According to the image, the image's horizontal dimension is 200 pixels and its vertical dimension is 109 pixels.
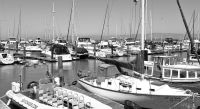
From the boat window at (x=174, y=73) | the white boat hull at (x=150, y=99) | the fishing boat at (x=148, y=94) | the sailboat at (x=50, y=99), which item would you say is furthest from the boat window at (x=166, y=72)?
the sailboat at (x=50, y=99)

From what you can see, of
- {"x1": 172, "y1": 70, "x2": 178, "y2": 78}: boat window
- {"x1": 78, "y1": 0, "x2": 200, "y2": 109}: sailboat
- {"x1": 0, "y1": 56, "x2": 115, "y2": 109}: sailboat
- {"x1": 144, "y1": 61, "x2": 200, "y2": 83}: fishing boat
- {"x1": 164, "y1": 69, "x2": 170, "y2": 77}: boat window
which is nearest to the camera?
{"x1": 0, "y1": 56, "x2": 115, "y2": 109}: sailboat

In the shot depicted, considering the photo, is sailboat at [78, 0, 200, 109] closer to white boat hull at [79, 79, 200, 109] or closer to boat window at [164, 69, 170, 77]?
white boat hull at [79, 79, 200, 109]

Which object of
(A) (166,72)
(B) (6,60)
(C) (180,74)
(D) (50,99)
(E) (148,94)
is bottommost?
(D) (50,99)

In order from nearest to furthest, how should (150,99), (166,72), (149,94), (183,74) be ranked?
1. (149,94)
2. (150,99)
3. (183,74)
4. (166,72)

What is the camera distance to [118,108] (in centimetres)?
1313

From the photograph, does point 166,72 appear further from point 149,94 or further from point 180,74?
point 149,94

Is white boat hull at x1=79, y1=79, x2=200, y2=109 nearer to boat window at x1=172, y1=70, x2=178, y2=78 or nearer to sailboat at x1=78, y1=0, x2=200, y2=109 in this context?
sailboat at x1=78, y1=0, x2=200, y2=109

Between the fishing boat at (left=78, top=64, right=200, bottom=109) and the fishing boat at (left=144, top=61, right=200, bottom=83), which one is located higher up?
the fishing boat at (left=144, top=61, right=200, bottom=83)

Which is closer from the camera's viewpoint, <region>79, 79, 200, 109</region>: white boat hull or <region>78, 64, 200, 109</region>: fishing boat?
<region>78, 64, 200, 109</region>: fishing boat

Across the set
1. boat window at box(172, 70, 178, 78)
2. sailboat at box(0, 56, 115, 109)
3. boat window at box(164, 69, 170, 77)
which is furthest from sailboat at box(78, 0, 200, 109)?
boat window at box(172, 70, 178, 78)

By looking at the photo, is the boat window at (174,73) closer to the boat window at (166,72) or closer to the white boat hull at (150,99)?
the boat window at (166,72)

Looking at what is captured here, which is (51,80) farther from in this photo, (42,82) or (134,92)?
(134,92)

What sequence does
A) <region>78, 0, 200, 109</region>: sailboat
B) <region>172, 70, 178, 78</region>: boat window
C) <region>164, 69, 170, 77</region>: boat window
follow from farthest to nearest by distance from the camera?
→ <region>164, 69, 170, 77</region>: boat window, <region>172, 70, 178, 78</region>: boat window, <region>78, 0, 200, 109</region>: sailboat

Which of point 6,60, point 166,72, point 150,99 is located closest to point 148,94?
point 150,99
